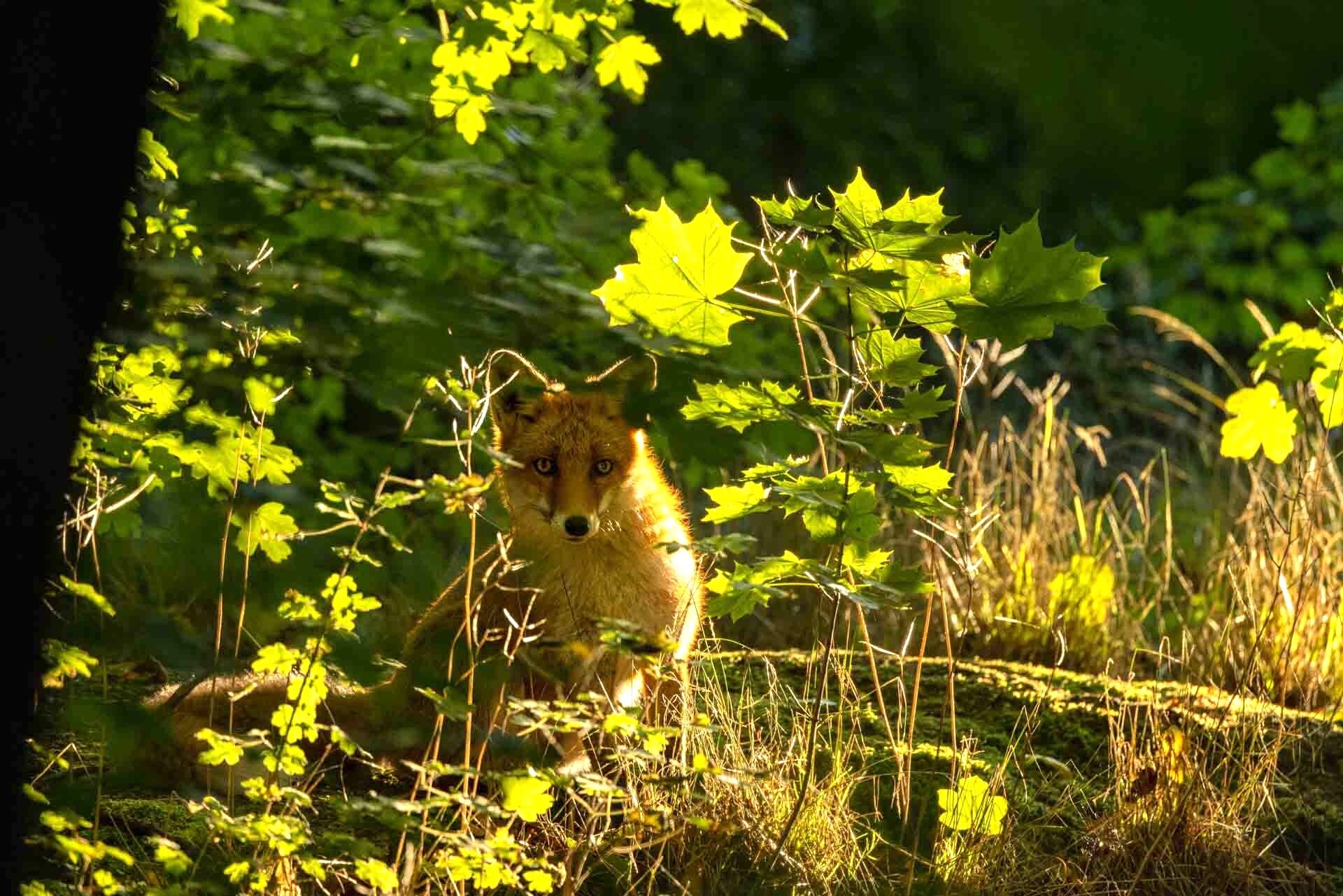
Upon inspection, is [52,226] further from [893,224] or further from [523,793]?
[893,224]

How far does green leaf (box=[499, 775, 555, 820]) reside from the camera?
266 centimetres

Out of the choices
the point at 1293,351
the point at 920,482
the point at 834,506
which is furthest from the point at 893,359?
the point at 1293,351

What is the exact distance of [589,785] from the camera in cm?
260

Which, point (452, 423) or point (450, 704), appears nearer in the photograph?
point (450, 704)

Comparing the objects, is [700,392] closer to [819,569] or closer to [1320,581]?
[819,569]

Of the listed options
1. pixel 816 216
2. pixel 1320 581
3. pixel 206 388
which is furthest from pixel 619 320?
pixel 1320 581

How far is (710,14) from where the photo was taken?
3354mm

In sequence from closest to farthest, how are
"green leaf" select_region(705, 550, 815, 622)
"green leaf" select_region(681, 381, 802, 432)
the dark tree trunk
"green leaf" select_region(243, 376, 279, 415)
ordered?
the dark tree trunk, "green leaf" select_region(243, 376, 279, 415), "green leaf" select_region(681, 381, 802, 432), "green leaf" select_region(705, 550, 815, 622)

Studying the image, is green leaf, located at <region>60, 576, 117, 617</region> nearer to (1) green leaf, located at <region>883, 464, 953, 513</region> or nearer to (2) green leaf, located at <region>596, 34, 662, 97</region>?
(1) green leaf, located at <region>883, 464, 953, 513</region>

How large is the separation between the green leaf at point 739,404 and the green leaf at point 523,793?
724 millimetres

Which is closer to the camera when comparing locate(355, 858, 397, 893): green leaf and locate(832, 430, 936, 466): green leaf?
locate(355, 858, 397, 893): green leaf

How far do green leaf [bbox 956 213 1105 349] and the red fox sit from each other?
1.11m

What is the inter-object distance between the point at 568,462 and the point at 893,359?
203 cm

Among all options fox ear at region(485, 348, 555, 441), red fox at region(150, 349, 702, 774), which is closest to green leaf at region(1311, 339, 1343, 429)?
red fox at region(150, 349, 702, 774)
